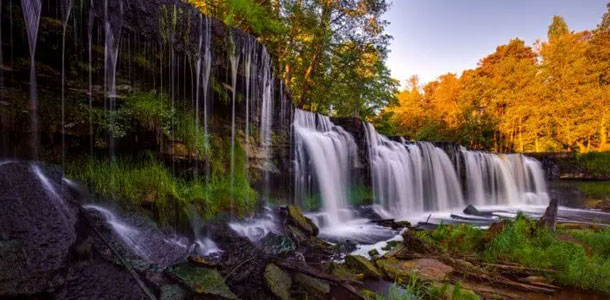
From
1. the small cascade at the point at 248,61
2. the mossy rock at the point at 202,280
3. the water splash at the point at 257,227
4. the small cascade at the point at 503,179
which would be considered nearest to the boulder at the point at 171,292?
the mossy rock at the point at 202,280

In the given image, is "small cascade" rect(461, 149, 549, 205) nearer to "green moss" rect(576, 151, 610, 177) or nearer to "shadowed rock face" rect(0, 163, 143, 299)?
"green moss" rect(576, 151, 610, 177)

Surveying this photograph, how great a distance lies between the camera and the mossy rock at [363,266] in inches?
205

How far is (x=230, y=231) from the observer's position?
6270mm

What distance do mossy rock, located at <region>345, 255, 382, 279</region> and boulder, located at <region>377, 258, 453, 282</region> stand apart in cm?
18

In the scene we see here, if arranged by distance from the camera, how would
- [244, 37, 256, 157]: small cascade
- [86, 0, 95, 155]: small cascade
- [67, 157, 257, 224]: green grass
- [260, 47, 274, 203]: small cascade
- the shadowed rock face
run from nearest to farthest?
the shadowed rock face < [67, 157, 257, 224]: green grass < [86, 0, 95, 155]: small cascade < [244, 37, 256, 157]: small cascade < [260, 47, 274, 203]: small cascade

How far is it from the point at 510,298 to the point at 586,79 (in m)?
28.8

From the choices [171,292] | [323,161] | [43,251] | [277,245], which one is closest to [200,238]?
[277,245]

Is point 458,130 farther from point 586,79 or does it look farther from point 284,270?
point 284,270

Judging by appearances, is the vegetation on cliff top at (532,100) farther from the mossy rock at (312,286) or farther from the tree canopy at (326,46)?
the mossy rock at (312,286)

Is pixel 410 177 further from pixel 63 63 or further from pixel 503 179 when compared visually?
pixel 63 63

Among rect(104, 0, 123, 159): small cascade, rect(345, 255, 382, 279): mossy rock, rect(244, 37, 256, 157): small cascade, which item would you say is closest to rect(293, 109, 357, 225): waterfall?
rect(244, 37, 256, 157): small cascade

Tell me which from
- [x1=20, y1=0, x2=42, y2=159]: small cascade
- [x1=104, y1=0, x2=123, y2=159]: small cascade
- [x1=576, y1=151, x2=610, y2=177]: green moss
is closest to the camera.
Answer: [x1=20, y1=0, x2=42, y2=159]: small cascade

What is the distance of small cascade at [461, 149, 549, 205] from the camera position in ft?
64.7

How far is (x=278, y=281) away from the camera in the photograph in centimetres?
437
